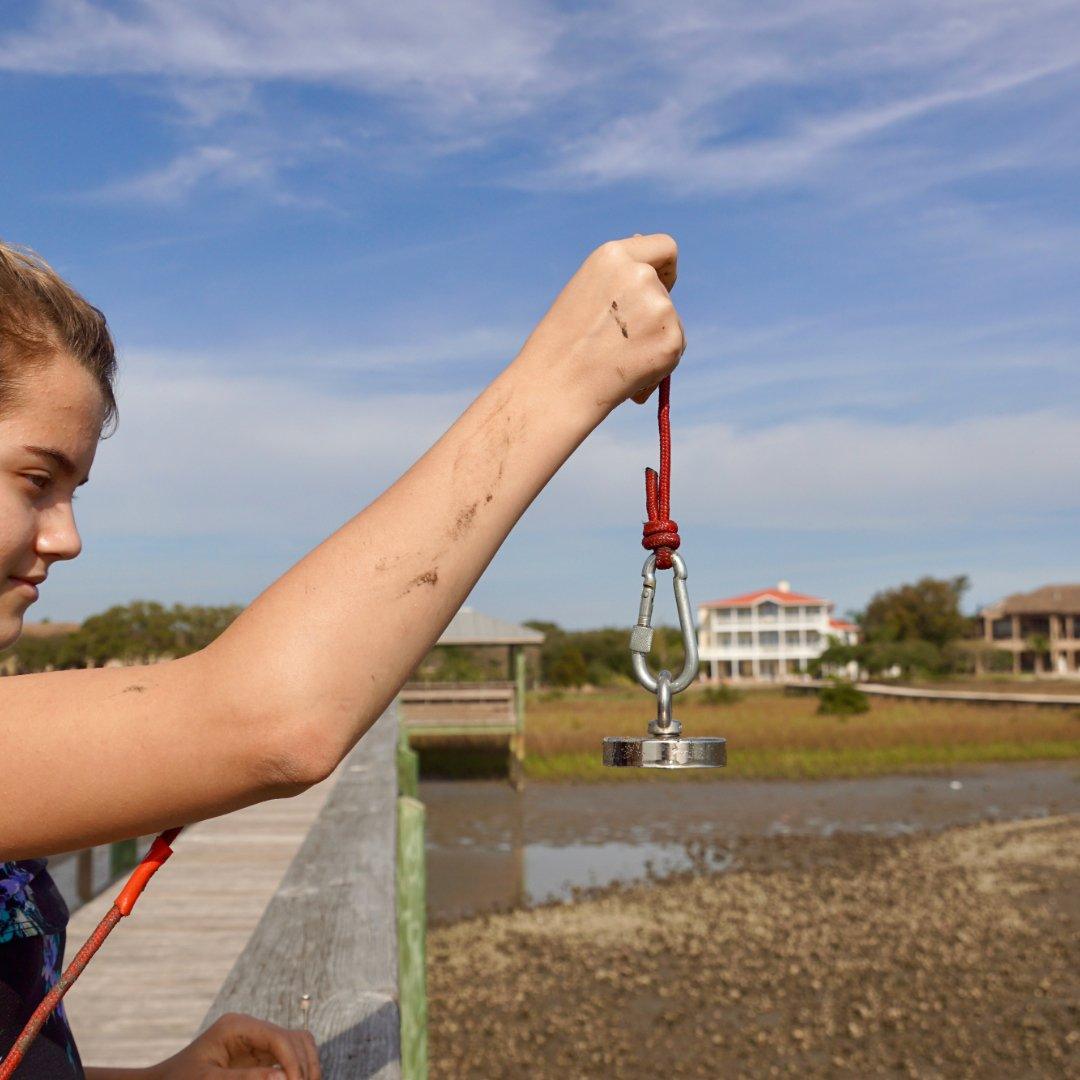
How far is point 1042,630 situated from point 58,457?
9531cm

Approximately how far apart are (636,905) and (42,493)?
15529 millimetres

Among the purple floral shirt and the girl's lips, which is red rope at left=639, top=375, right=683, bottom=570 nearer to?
the girl's lips

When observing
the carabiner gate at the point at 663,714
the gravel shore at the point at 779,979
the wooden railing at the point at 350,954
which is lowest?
the gravel shore at the point at 779,979

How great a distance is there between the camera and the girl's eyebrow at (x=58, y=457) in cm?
116

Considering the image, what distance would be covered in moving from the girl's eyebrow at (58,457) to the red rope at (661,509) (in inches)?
25.2

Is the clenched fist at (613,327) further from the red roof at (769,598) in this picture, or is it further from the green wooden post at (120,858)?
the red roof at (769,598)

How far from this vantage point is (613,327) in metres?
1.04

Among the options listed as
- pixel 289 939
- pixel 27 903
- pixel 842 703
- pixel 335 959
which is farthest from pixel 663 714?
pixel 842 703

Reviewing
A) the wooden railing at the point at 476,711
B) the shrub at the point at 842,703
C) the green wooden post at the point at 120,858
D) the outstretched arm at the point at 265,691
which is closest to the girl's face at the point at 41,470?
the outstretched arm at the point at 265,691

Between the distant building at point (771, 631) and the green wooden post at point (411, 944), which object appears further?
the distant building at point (771, 631)

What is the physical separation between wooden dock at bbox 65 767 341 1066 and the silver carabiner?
110 inches

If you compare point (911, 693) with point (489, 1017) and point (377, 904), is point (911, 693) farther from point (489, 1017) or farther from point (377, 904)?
point (377, 904)

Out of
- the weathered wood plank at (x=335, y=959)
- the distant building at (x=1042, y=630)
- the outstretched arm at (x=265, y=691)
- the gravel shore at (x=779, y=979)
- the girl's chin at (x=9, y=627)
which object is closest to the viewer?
the outstretched arm at (x=265, y=691)

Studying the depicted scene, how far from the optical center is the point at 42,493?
120 centimetres
